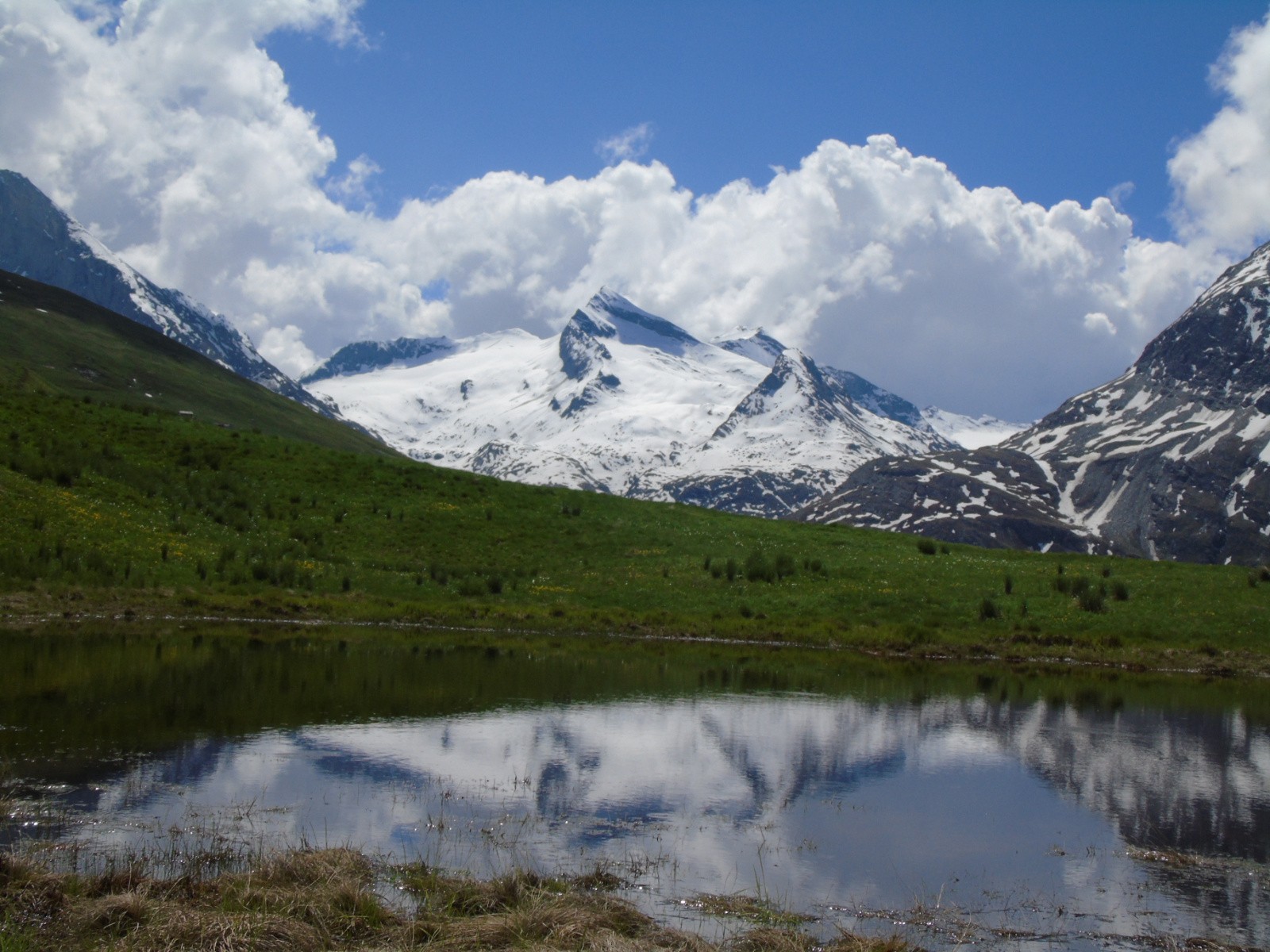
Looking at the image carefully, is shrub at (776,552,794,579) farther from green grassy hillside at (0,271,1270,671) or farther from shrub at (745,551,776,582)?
shrub at (745,551,776,582)

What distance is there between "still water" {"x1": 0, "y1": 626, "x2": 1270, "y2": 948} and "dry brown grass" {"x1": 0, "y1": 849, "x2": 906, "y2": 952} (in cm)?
122

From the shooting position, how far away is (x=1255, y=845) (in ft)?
61.7

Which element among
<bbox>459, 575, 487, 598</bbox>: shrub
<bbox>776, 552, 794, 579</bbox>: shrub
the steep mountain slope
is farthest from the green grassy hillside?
the steep mountain slope

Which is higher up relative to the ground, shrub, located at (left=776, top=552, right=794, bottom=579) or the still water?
shrub, located at (left=776, top=552, right=794, bottom=579)

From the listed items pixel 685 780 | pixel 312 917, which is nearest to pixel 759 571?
pixel 685 780

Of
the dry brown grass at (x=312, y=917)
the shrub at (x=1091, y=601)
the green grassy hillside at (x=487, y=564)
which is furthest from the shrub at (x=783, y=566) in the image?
the dry brown grass at (x=312, y=917)

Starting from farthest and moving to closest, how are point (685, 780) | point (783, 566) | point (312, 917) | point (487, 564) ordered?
point (783, 566)
point (487, 564)
point (685, 780)
point (312, 917)

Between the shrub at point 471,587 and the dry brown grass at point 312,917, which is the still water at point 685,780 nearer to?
the dry brown grass at point 312,917

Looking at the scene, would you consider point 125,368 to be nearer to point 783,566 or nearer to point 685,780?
point 783,566

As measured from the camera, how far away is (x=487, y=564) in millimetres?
54312

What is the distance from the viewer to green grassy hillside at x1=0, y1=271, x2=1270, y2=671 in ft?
147

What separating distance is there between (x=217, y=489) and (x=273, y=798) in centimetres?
4125

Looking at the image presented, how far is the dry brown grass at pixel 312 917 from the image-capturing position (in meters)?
11.6

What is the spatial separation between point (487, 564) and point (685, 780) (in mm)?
33839
